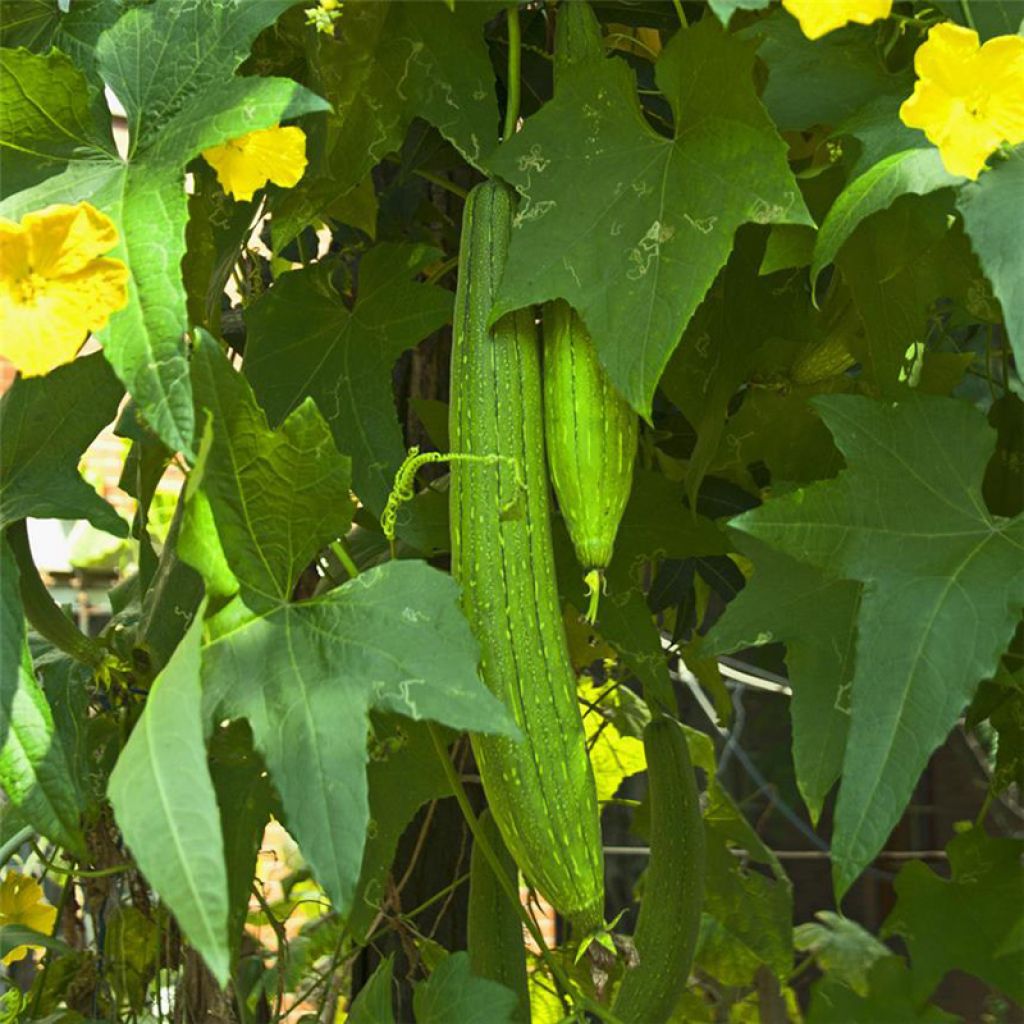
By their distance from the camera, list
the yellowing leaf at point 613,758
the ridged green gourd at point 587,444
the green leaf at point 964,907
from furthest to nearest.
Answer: the yellowing leaf at point 613,758 → the green leaf at point 964,907 → the ridged green gourd at point 587,444

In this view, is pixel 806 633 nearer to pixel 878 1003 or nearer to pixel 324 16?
pixel 878 1003

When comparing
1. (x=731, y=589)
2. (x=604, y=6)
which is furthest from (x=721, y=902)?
(x=604, y=6)

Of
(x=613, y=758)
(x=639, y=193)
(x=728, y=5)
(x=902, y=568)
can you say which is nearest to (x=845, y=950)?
(x=613, y=758)

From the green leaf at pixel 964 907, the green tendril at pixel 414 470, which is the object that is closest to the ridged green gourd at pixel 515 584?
the green tendril at pixel 414 470

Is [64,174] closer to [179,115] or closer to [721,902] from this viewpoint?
[179,115]

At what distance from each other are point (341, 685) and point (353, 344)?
34cm

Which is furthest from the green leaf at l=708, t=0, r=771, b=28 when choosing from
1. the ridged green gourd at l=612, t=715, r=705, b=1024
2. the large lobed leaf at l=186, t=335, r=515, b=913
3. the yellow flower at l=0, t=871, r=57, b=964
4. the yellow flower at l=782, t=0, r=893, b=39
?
the yellow flower at l=0, t=871, r=57, b=964

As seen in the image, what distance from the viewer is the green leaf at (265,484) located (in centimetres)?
68

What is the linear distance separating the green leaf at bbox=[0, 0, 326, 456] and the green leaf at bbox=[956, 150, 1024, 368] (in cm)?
29

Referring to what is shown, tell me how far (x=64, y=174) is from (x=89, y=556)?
2.08 metres

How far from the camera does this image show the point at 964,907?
38.3 inches

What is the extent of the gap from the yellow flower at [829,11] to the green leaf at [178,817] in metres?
0.39

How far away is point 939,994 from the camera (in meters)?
2.60

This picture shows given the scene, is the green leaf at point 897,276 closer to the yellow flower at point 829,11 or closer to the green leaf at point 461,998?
the yellow flower at point 829,11
